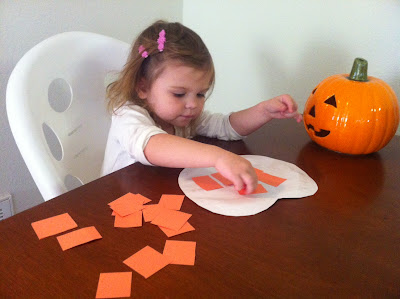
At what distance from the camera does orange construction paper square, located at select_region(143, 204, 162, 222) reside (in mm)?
543

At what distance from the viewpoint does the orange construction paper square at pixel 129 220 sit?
20.6 inches

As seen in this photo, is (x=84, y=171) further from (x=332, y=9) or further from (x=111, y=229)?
(x=332, y=9)

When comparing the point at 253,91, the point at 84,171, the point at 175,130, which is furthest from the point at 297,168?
the point at 253,91

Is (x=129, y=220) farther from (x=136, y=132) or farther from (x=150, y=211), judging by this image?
(x=136, y=132)

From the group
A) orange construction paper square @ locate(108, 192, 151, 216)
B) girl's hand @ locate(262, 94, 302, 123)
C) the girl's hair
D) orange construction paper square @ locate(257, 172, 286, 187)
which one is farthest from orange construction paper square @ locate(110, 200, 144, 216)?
girl's hand @ locate(262, 94, 302, 123)

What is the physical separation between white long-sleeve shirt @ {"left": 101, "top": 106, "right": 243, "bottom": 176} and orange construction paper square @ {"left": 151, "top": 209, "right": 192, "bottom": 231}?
7.2 inches

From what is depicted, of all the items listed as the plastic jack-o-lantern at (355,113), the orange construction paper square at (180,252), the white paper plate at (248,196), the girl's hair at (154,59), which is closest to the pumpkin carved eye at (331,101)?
the plastic jack-o-lantern at (355,113)

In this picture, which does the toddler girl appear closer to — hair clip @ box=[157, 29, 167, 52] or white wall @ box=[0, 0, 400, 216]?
hair clip @ box=[157, 29, 167, 52]

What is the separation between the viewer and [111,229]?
0.51m

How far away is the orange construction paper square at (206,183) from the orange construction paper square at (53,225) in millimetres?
244

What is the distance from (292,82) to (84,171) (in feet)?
2.58

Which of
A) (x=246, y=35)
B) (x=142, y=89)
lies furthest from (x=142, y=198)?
(x=246, y=35)

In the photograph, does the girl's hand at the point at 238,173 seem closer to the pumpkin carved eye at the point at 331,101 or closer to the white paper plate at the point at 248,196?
the white paper plate at the point at 248,196

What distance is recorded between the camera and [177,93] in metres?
0.85
